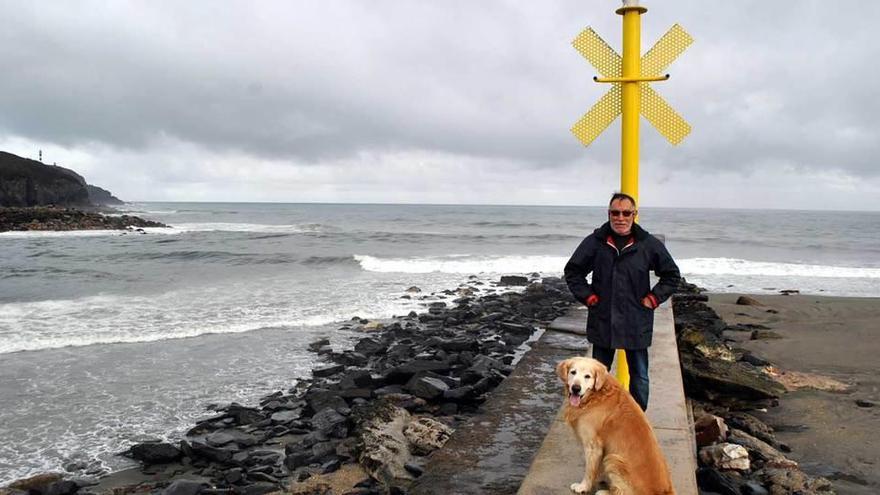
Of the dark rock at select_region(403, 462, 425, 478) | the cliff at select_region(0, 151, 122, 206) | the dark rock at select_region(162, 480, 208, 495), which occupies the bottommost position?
the dark rock at select_region(162, 480, 208, 495)

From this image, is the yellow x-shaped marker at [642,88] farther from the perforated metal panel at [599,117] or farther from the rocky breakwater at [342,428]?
the rocky breakwater at [342,428]

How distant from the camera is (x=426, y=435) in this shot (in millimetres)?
6117

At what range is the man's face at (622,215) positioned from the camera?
13.6 feet

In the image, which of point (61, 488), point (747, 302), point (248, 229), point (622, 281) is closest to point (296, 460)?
point (61, 488)

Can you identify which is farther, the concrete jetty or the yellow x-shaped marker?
the yellow x-shaped marker

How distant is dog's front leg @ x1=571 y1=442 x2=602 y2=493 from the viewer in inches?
144

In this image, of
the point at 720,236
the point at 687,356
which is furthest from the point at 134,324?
the point at 720,236

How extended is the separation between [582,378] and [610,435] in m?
0.36

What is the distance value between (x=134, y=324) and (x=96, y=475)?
7624 mm

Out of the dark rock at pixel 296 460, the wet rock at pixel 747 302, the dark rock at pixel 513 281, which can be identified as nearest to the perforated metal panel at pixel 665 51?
the dark rock at pixel 296 460

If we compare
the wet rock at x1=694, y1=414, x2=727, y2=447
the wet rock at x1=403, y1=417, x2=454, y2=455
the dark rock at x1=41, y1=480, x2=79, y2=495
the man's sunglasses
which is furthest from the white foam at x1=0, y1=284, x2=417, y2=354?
the man's sunglasses

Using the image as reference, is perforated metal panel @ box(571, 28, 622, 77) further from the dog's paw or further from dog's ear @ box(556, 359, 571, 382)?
the dog's paw

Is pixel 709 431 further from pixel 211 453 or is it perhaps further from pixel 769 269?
pixel 769 269

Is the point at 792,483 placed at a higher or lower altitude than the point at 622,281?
lower
